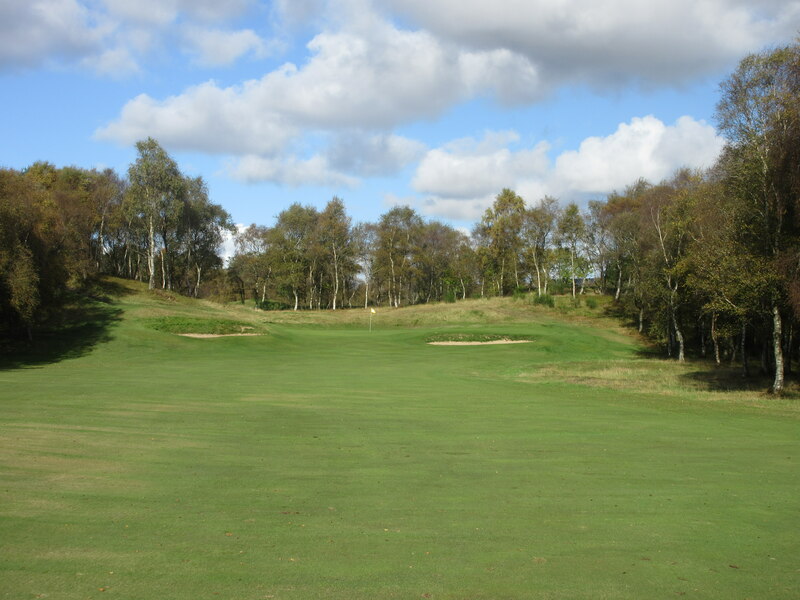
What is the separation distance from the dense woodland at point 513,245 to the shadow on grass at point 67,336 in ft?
5.22

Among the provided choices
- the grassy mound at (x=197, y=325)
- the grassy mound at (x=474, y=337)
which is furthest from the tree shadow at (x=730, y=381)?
the grassy mound at (x=197, y=325)

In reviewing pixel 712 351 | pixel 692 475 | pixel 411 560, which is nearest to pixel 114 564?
pixel 411 560

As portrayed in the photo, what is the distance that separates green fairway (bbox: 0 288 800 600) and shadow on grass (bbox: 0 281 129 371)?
17176 millimetres

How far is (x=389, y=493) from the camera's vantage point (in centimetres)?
1169

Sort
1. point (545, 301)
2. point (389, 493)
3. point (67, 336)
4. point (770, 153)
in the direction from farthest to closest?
point (545, 301)
point (67, 336)
point (770, 153)
point (389, 493)

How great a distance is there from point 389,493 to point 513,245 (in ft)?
310

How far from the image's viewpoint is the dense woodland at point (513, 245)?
32.3 meters

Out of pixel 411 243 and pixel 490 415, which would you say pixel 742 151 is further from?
pixel 411 243

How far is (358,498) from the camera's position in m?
11.3

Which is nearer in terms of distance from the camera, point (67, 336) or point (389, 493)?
point (389, 493)

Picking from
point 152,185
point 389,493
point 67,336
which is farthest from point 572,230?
point 389,493

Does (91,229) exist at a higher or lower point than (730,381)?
higher

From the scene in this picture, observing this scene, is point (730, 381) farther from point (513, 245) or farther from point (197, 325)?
point (513, 245)

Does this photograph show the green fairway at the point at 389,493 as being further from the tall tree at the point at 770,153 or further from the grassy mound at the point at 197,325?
the grassy mound at the point at 197,325
